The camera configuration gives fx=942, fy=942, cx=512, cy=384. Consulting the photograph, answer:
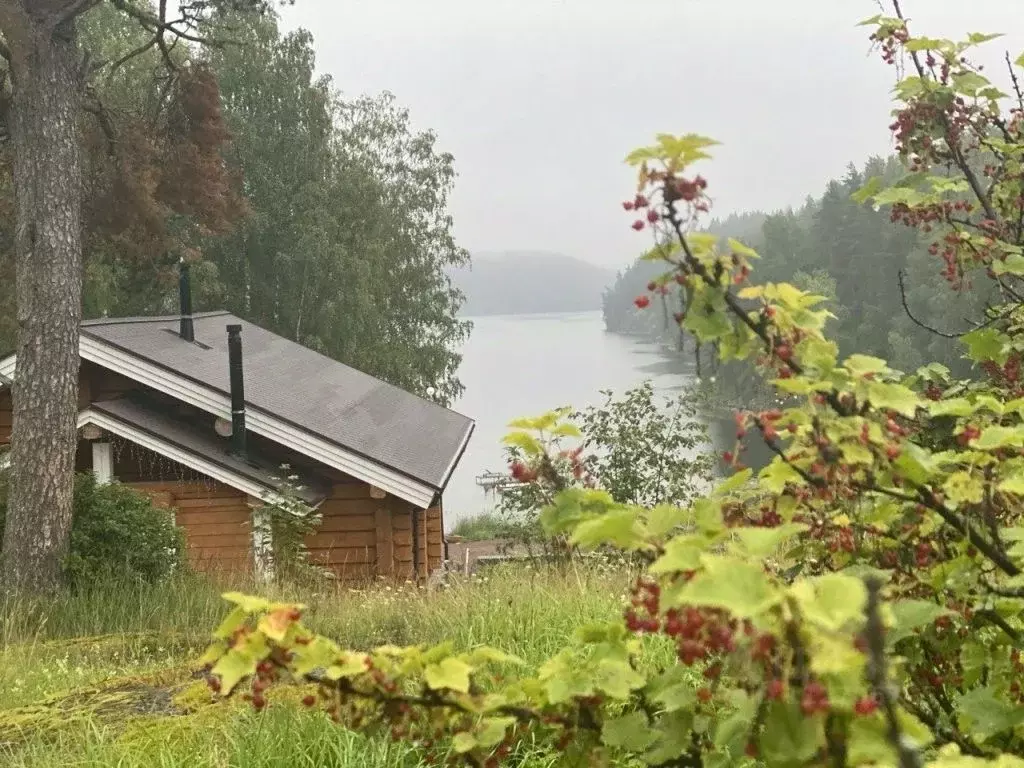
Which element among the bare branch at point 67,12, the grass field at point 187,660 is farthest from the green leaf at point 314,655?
the bare branch at point 67,12

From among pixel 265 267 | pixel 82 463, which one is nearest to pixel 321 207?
A: pixel 265 267

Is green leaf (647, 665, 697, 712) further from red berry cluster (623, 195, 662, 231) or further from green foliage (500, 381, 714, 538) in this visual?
green foliage (500, 381, 714, 538)

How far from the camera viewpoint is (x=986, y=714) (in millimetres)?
1832

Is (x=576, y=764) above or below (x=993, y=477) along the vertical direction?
below

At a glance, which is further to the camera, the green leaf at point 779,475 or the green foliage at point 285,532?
the green foliage at point 285,532

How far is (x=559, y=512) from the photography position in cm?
187

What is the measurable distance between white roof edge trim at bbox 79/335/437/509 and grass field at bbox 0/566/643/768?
279 cm

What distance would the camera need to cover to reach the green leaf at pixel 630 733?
178cm

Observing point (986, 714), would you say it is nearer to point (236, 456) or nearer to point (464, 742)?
point (464, 742)

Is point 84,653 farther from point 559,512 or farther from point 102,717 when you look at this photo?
point 559,512

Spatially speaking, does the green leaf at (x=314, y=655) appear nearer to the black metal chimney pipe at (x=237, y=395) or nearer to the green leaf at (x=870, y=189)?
the green leaf at (x=870, y=189)

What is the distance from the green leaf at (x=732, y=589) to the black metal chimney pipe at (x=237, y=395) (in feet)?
36.9

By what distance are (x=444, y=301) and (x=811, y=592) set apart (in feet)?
98.6

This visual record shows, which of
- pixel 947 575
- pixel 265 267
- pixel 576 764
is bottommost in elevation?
pixel 576 764
